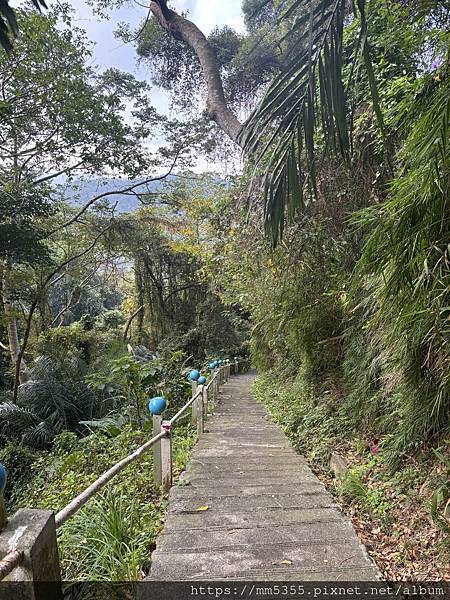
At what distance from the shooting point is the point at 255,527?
2.29m

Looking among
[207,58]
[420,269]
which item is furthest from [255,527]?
[207,58]

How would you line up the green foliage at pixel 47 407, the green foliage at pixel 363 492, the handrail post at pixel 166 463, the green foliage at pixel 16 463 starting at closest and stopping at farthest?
the green foliage at pixel 363 492 → the handrail post at pixel 166 463 → the green foliage at pixel 16 463 → the green foliage at pixel 47 407

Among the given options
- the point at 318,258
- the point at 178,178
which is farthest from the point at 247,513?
the point at 178,178

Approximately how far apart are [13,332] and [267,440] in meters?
8.08

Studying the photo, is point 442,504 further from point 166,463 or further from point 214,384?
point 214,384

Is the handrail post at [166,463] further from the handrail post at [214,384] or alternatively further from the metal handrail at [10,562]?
the handrail post at [214,384]

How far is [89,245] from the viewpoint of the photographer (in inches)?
500

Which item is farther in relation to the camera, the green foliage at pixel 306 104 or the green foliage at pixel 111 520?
the green foliage at pixel 111 520

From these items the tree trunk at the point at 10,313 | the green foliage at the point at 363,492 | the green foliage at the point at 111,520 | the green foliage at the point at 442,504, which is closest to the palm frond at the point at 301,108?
the green foliage at the point at 442,504

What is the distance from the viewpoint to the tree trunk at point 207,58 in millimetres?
6242

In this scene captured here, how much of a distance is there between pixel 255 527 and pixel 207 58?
6939 mm

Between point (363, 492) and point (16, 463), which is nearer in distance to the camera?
point (363, 492)

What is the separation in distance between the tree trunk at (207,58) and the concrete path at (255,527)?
499 cm

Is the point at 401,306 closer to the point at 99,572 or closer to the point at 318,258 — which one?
the point at 99,572
